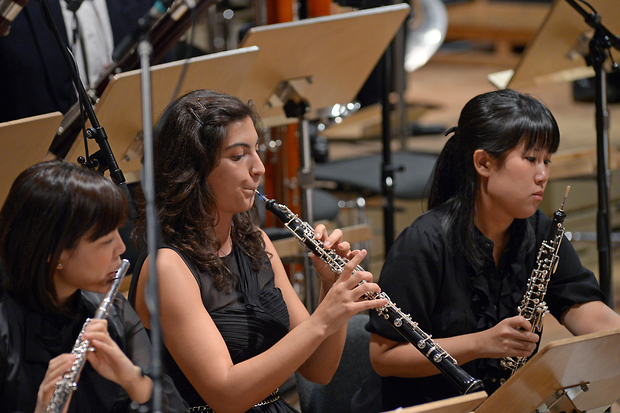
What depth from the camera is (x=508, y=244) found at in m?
1.71

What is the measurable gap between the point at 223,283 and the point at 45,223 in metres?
0.41

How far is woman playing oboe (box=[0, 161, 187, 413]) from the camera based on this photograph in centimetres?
118

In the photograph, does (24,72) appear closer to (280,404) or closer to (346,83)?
(346,83)

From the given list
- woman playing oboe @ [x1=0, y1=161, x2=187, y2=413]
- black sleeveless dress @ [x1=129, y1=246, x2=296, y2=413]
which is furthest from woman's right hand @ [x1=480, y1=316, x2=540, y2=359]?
woman playing oboe @ [x1=0, y1=161, x2=187, y2=413]

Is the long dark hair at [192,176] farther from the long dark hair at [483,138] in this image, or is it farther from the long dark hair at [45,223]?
the long dark hair at [483,138]

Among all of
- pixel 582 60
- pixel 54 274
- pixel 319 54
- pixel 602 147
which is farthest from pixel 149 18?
pixel 582 60

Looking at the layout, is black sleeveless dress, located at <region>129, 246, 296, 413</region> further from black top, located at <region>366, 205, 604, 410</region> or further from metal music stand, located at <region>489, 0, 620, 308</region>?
metal music stand, located at <region>489, 0, 620, 308</region>

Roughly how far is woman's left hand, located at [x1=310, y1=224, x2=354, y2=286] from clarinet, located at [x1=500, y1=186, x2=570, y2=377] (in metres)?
0.43

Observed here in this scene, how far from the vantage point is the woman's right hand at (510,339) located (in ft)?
4.87

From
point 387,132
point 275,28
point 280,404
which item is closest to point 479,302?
point 280,404

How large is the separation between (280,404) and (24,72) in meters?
1.38

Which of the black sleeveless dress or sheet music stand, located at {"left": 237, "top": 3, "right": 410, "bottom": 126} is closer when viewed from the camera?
the black sleeveless dress

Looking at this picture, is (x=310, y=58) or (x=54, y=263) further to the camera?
(x=310, y=58)

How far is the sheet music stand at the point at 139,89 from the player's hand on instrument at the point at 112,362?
0.75 m
